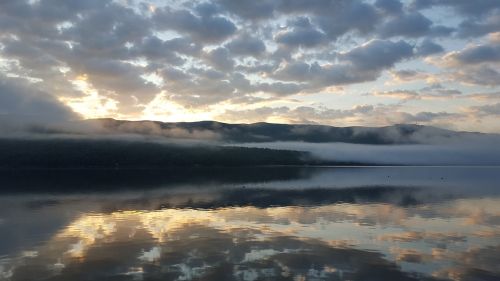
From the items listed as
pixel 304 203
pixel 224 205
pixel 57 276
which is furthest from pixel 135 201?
pixel 57 276

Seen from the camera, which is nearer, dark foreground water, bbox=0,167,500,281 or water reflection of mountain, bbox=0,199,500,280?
water reflection of mountain, bbox=0,199,500,280

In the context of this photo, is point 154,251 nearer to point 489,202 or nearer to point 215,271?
point 215,271

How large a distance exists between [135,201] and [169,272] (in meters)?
43.5

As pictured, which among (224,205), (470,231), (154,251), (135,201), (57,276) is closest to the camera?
(57,276)

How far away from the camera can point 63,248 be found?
3397 cm

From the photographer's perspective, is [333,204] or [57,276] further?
[333,204]

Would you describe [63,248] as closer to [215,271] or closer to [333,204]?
[215,271]

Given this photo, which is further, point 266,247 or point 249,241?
point 249,241

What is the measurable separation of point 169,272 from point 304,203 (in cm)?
4011

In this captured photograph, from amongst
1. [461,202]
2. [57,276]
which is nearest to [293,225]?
[57,276]

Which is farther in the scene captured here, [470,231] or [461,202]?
[461,202]

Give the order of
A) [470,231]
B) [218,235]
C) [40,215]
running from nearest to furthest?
[218,235], [470,231], [40,215]

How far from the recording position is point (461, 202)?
226 ft

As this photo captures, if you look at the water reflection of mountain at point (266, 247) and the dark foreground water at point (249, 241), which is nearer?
the water reflection of mountain at point (266, 247)
